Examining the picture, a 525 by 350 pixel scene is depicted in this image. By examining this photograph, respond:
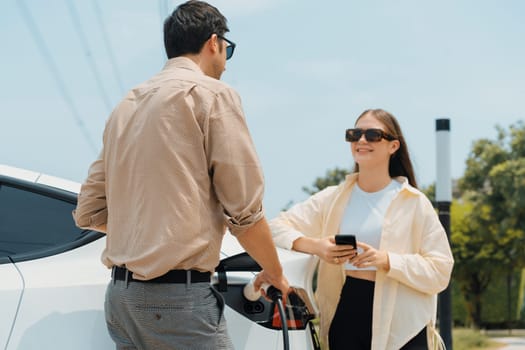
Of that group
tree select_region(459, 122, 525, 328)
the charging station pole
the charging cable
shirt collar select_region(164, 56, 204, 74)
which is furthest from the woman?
tree select_region(459, 122, 525, 328)

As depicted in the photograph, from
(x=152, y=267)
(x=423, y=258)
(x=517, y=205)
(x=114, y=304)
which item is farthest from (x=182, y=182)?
(x=517, y=205)

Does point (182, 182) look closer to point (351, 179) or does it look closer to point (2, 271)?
point (2, 271)

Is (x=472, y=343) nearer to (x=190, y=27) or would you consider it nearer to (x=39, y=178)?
(x=39, y=178)

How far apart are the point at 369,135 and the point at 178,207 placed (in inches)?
54.5

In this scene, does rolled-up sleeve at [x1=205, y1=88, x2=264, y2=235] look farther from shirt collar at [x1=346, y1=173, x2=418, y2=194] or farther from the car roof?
shirt collar at [x1=346, y1=173, x2=418, y2=194]

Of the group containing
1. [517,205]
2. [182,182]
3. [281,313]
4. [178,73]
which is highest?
[178,73]

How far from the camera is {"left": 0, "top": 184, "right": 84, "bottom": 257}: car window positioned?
111 inches

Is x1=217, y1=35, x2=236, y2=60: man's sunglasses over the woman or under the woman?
over

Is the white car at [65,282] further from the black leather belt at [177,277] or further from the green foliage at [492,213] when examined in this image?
the green foliage at [492,213]

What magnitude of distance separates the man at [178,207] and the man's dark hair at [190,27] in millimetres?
152

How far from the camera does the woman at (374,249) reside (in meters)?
3.07

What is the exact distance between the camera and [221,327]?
2219 millimetres

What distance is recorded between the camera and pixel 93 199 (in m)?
2.46

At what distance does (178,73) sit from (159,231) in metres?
0.50
